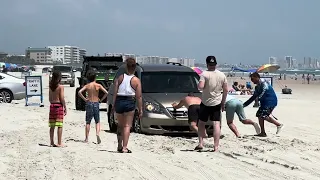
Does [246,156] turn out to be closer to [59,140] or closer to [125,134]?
[125,134]

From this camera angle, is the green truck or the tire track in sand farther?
the green truck

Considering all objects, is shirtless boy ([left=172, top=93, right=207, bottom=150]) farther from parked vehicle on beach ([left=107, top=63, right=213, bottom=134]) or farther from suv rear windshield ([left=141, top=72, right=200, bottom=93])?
suv rear windshield ([left=141, top=72, right=200, bottom=93])

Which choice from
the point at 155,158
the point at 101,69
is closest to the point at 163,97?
the point at 155,158

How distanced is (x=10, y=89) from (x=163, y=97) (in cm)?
1221

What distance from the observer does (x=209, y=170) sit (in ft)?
23.2

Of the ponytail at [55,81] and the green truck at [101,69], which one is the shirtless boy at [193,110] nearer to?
the ponytail at [55,81]

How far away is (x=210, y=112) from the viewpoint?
8.79 metres

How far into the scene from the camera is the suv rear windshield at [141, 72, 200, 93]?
38.5ft

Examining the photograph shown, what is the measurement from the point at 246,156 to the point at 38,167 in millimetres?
3357

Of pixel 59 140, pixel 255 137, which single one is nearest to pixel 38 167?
pixel 59 140

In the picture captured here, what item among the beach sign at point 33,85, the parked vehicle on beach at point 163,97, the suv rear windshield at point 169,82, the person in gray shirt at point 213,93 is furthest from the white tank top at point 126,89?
the beach sign at point 33,85

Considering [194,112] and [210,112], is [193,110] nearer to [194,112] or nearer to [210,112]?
[194,112]

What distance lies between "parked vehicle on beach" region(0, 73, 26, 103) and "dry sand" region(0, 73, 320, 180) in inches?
380

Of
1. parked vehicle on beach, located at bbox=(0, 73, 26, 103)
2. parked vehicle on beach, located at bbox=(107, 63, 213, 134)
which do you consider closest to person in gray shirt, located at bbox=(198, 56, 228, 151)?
parked vehicle on beach, located at bbox=(107, 63, 213, 134)
